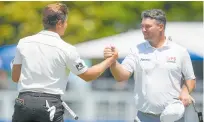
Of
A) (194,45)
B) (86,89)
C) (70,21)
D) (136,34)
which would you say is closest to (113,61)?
(194,45)

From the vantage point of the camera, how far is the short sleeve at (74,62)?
659 centimetres

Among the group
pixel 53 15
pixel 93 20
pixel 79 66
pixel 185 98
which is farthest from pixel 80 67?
pixel 93 20

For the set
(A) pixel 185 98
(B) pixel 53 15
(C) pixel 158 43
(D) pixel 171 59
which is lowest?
(A) pixel 185 98

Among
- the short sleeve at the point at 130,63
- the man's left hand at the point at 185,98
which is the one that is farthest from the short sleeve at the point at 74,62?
the man's left hand at the point at 185,98

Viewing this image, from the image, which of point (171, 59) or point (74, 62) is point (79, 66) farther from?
point (171, 59)

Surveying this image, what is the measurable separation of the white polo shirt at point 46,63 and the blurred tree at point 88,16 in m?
12.7

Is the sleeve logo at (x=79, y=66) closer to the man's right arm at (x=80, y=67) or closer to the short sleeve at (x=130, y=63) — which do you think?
Answer: the man's right arm at (x=80, y=67)

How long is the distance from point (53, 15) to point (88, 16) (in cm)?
1340

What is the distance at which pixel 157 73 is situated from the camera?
284 inches

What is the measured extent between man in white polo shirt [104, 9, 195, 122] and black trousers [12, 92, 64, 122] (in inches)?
32.5

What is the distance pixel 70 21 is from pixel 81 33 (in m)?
0.40

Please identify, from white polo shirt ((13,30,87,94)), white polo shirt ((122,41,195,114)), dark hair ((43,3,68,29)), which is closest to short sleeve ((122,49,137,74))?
Result: white polo shirt ((122,41,195,114))

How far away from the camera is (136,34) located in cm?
1633

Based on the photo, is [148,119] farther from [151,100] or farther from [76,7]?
[76,7]
